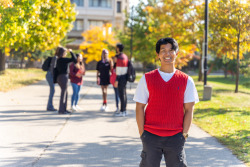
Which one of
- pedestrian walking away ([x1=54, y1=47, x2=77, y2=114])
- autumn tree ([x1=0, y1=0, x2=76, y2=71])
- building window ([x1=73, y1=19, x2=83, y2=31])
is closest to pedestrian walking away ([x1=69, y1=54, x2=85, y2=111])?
pedestrian walking away ([x1=54, y1=47, x2=77, y2=114])

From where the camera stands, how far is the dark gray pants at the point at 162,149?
317 centimetres

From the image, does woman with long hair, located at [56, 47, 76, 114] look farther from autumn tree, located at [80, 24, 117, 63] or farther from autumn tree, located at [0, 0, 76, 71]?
autumn tree, located at [80, 24, 117, 63]

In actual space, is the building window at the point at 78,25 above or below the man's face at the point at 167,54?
above

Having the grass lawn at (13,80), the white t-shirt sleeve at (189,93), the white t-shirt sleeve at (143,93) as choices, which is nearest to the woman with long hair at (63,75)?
the white t-shirt sleeve at (143,93)

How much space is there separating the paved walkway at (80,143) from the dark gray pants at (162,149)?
188 cm

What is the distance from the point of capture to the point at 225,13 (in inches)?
662

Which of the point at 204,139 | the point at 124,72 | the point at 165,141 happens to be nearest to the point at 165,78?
the point at 165,141

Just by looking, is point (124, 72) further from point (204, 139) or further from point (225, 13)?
point (225, 13)

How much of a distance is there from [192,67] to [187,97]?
76097 mm

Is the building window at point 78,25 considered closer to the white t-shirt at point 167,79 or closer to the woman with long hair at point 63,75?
the woman with long hair at point 63,75

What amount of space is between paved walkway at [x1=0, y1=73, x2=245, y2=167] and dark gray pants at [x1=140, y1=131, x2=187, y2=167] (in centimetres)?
188

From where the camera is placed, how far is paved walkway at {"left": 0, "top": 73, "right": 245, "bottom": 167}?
17.1ft

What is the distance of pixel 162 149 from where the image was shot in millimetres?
3250

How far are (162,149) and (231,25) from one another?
14.9m
